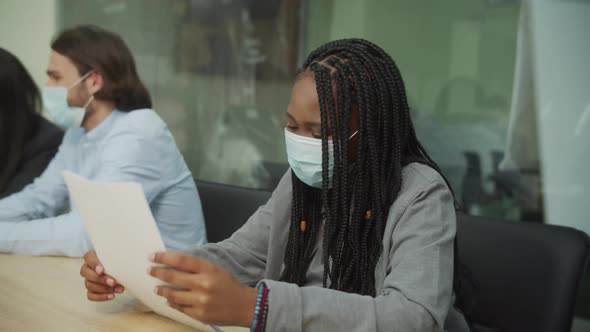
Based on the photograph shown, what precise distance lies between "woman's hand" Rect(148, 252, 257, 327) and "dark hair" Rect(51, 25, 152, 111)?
133 centimetres

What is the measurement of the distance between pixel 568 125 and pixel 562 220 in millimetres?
338

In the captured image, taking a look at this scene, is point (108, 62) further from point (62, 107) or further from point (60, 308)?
point (60, 308)

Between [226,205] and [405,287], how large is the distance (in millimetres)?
999

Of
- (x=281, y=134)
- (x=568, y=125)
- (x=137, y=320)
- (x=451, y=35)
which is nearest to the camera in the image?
(x=137, y=320)

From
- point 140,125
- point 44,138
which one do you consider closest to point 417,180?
point 140,125

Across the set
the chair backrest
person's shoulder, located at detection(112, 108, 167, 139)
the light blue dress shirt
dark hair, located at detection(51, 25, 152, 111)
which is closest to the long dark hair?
the light blue dress shirt

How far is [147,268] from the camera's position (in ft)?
3.00

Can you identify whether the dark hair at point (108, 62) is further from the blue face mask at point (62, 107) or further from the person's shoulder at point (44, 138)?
the person's shoulder at point (44, 138)

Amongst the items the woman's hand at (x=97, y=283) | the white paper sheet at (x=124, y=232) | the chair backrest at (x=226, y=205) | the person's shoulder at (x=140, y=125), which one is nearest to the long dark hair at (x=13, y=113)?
the person's shoulder at (x=140, y=125)

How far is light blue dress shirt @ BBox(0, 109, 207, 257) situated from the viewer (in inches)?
63.1

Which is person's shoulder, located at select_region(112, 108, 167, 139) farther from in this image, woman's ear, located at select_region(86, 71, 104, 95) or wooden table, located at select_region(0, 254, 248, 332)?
wooden table, located at select_region(0, 254, 248, 332)

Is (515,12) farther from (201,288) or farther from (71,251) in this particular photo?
(201,288)

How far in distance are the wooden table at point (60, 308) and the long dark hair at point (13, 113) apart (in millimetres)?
947

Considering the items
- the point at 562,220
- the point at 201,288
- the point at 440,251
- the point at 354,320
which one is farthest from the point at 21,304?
the point at 562,220
